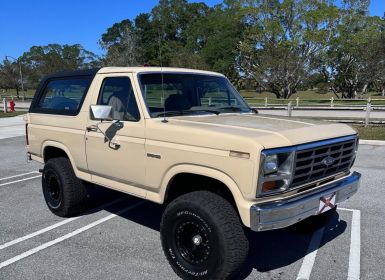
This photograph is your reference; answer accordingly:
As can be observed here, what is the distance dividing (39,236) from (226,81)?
3029 mm

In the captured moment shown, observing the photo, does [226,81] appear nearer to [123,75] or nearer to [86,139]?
[123,75]

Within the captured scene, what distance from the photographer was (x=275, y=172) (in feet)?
11.2

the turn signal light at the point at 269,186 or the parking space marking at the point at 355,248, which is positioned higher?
the turn signal light at the point at 269,186

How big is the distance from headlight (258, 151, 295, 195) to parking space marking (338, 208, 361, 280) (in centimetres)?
124

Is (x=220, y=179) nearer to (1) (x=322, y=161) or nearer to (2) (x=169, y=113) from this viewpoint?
(1) (x=322, y=161)

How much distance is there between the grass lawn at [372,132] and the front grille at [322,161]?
31.6 feet

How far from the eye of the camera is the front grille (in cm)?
359

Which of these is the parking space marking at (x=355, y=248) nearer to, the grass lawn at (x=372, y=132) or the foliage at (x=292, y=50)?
the grass lawn at (x=372, y=132)

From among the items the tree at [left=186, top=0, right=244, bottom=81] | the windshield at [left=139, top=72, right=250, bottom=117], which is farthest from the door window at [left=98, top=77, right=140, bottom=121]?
the tree at [left=186, top=0, right=244, bottom=81]

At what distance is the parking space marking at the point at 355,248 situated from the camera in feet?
13.1

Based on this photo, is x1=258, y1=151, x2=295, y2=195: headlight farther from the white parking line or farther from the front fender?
the white parking line

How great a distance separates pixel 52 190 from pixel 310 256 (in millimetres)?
3453

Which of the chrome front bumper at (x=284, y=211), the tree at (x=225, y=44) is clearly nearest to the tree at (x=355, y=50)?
the tree at (x=225, y=44)

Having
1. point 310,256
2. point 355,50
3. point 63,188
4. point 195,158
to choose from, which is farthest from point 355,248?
point 355,50
